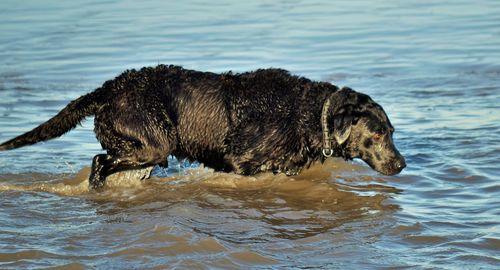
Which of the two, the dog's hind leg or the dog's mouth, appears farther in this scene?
the dog's mouth

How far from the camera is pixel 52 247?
6.32 metres

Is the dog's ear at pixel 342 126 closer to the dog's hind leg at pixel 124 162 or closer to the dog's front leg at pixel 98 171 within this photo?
the dog's hind leg at pixel 124 162

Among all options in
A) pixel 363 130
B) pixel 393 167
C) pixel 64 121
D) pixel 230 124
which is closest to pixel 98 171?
pixel 64 121

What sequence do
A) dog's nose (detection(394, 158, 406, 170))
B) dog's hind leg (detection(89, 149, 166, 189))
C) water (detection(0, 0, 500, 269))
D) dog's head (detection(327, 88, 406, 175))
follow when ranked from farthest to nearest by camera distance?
dog's nose (detection(394, 158, 406, 170)), dog's head (detection(327, 88, 406, 175)), dog's hind leg (detection(89, 149, 166, 189)), water (detection(0, 0, 500, 269))

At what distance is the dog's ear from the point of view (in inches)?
301

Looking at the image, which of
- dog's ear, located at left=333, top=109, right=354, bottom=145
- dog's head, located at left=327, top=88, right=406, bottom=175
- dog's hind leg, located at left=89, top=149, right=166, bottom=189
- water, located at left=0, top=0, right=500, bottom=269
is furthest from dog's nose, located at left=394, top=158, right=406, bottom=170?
dog's hind leg, located at left=89, top=149, right=166, bottom=189

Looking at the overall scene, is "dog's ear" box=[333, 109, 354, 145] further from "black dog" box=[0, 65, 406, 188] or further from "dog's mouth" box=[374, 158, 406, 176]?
"dog's mouth" box=[374, 158, 406, 176]

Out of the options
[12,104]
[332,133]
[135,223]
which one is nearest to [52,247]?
[135,223]

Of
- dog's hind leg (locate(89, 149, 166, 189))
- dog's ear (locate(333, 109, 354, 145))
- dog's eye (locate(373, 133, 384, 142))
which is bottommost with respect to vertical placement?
dog's hind leg (locate(89, 149, 166, 189))

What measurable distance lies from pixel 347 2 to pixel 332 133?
9.56m

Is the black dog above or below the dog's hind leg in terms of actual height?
above

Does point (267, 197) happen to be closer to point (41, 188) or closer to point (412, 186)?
point (412, 186)

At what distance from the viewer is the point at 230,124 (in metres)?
7.78

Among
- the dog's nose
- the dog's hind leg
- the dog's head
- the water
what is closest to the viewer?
the water
